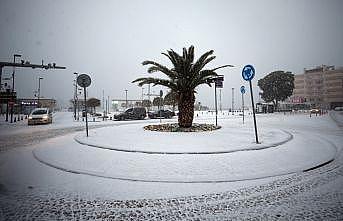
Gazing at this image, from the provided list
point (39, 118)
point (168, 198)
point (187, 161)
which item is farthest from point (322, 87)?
point (168, 198)

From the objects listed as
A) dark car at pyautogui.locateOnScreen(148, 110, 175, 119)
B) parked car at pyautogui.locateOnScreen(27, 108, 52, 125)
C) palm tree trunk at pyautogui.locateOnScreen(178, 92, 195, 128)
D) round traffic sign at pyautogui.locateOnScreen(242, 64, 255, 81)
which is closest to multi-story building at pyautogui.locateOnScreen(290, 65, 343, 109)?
dark car at pyautogui.locateOnScreen(148, 110, 175, 119)

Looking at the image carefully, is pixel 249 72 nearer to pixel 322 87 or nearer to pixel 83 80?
pixel 83 80

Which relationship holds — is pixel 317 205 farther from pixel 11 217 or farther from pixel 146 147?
pixel 146 147

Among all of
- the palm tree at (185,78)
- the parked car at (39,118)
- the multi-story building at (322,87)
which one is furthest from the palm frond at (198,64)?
the multi-story building at (322,87)

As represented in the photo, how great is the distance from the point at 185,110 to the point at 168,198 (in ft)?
37.9

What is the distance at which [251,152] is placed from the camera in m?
7.69

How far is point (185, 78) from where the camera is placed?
51.8 ft

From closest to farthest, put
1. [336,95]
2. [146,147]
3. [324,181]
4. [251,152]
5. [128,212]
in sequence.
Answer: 1. [128,212]
2. [324,181]
3. [251,152]
4. [146,147]
5. [336,95]

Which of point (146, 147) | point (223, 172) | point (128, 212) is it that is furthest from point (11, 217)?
point (146, 147)

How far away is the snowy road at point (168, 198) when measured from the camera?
10.9 feet

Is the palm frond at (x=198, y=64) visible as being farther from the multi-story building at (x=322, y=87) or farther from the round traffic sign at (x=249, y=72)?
the multi-story building at (x=322, y=87)

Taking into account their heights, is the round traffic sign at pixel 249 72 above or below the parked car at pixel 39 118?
above

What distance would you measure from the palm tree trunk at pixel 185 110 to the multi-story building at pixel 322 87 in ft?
348

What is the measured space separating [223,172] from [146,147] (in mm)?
3644
